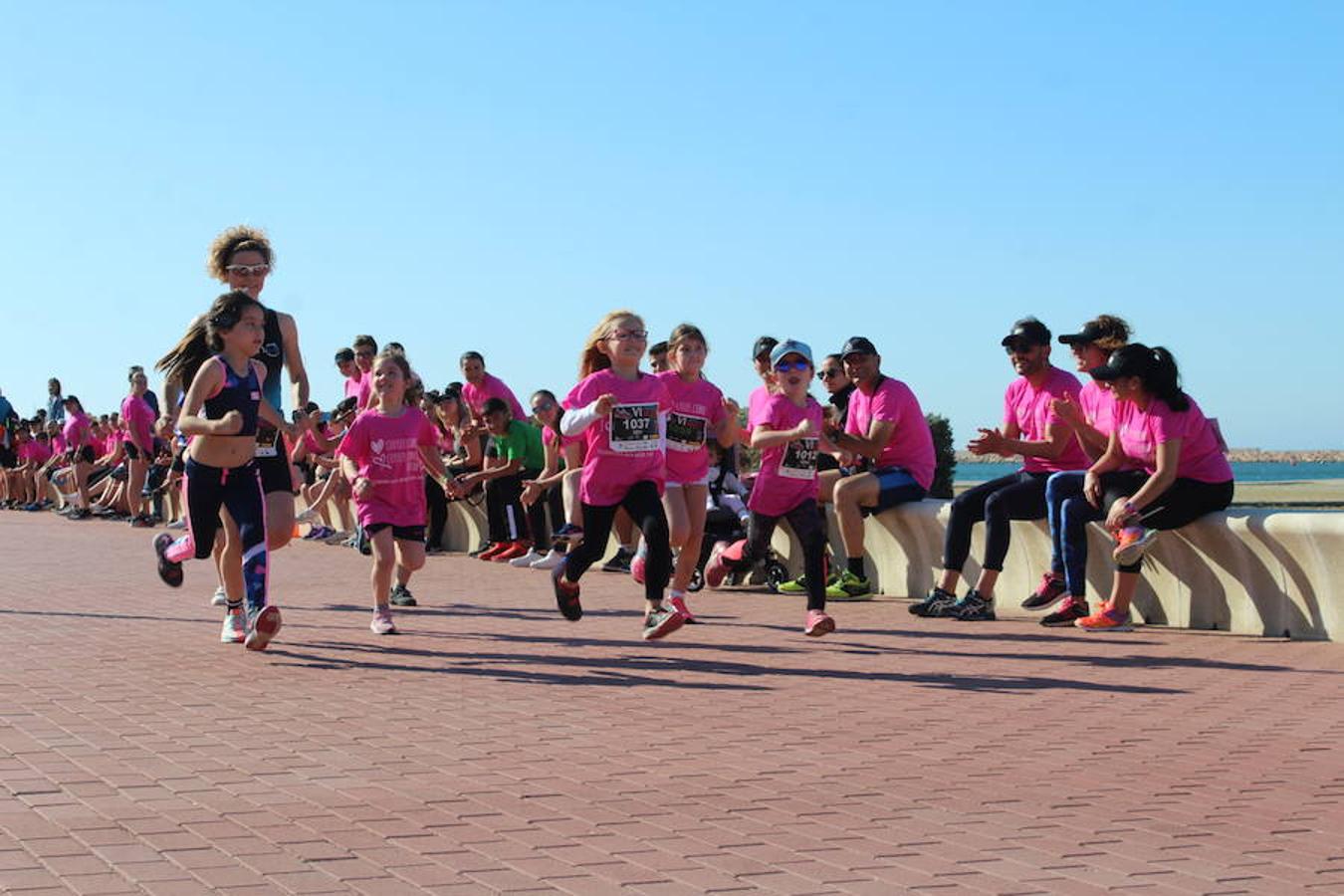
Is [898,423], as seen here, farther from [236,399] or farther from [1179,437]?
[236,399]

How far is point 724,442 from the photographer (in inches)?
436

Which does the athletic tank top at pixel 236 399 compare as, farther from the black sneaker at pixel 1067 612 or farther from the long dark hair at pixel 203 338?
the black sneaker at pixel 1067 612

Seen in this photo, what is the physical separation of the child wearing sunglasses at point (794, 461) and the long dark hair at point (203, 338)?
10.5 ft

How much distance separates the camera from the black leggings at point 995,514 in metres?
12.5

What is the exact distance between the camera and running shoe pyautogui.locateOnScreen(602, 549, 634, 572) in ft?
56.3

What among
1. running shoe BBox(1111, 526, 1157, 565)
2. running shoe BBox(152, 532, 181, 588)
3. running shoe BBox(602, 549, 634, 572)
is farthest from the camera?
running shoe BBox(602, 549, 634, 572)

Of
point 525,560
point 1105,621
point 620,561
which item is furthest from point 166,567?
point 525,560

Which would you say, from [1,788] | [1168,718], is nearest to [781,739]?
[1168,718]

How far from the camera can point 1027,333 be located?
12.6 metres

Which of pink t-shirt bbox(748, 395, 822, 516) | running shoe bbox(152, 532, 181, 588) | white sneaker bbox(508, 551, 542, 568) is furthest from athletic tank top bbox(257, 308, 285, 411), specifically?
white sneaker bbox(508, 551, 542, 568)

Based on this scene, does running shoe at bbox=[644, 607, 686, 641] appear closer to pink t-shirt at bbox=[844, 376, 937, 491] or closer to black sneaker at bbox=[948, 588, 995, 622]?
black sneaker at bbox=[948, 588, 995, 622]

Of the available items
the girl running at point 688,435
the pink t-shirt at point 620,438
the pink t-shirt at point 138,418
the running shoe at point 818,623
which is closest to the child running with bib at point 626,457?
the pink t-shirt at point 620,438

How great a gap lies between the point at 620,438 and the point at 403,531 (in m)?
1.98

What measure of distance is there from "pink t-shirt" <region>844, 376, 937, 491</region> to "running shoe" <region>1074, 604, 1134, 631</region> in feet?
7.64
